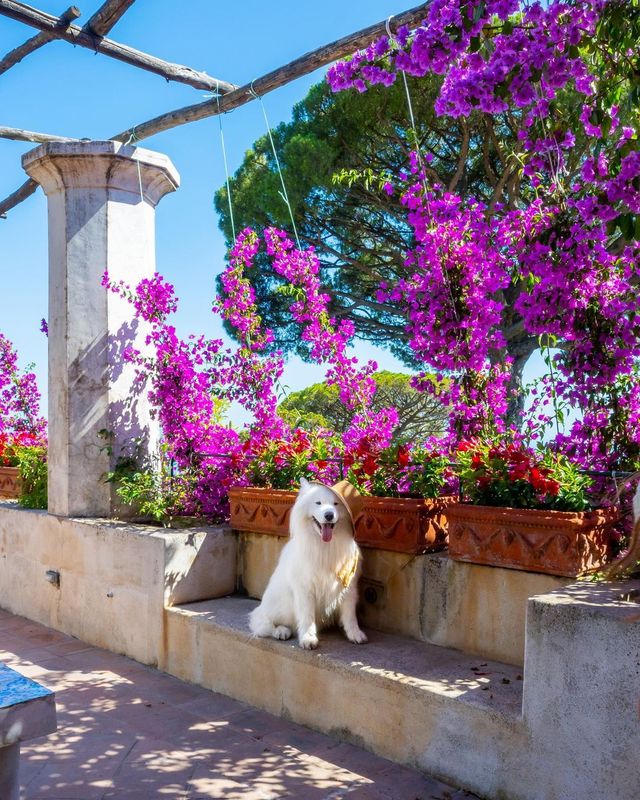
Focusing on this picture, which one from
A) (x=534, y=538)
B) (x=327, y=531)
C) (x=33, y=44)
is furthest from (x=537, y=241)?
(x=33, y=44)

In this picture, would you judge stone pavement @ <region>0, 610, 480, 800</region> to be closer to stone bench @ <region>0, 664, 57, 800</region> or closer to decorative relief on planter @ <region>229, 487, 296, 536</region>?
stone bench @ <region>0, 664, 57, 800</region>

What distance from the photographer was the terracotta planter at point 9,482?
6543 mm

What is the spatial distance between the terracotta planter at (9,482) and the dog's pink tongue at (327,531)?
3990mm

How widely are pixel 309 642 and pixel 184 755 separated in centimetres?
69

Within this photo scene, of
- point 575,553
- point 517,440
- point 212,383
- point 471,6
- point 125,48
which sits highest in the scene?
point 125,48

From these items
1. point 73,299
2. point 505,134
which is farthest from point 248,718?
point 505,134

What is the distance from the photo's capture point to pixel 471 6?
8.07 ft

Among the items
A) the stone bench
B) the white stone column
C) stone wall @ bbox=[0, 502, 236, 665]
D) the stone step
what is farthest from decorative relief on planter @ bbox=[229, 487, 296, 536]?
the stone bench

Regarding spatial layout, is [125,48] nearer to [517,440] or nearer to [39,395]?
[517,440]

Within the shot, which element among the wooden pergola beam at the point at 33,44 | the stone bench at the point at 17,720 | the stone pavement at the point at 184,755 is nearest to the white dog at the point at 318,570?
the stone pavement at the point at 184,755

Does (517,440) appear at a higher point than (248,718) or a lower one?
higher

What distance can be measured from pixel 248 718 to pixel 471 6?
308 cm

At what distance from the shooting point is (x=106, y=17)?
15.2 ft

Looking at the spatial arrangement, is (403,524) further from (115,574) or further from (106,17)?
(106,17)
